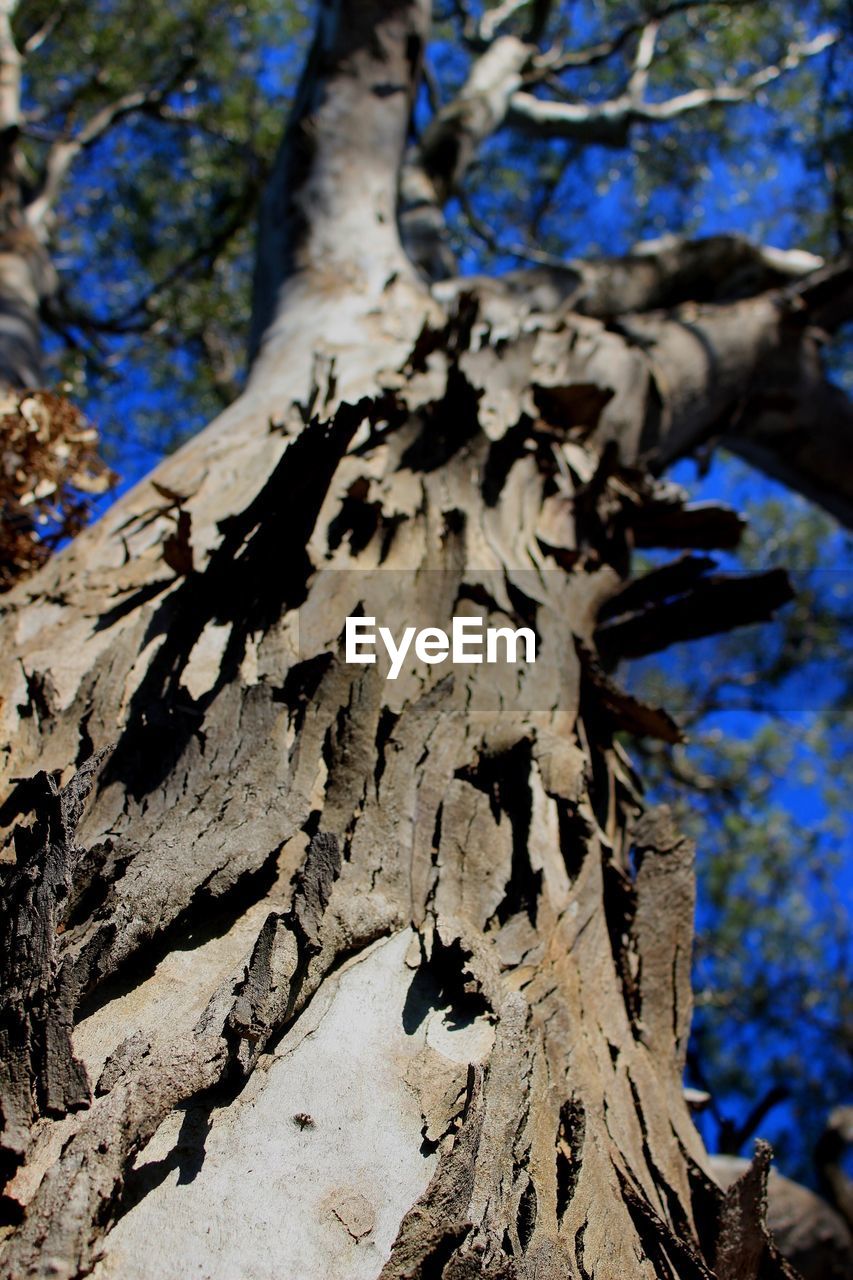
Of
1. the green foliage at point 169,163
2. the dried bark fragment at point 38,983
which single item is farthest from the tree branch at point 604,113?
the dried bark fragment at point 38,983

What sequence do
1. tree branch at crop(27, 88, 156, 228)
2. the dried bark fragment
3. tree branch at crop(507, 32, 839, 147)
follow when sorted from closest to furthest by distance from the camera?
the dried bark fragment
tree branch at crop(507, 32, 839, 147)
tree branch at crop(27, 88, 156, 228)

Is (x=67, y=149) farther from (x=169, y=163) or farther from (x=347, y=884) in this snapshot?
(x=347, y=884)

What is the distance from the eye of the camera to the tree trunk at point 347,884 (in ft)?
2.37

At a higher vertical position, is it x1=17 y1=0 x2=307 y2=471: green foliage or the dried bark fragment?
x1=17 y1=0 x2=307 y2=471: green foliage

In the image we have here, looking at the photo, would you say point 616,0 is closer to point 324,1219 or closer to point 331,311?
point 331,311

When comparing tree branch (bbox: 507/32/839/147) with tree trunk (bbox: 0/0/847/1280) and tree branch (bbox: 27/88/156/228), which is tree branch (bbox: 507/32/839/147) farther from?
tree trunk (bbox: 0/0/847/1280)

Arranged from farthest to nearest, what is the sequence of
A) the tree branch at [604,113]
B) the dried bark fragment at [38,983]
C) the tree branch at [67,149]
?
1. the tree branch at [67,149]
2. the tree branch at [604,113]
3. the dried bark fragment at [38,983]

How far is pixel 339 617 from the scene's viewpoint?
52.2 inches

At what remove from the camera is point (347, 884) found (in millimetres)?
974

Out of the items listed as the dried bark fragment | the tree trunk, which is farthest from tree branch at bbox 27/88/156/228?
the dried bark fragment

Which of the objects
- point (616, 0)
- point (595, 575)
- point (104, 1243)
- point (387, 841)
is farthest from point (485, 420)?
point (616, 0)

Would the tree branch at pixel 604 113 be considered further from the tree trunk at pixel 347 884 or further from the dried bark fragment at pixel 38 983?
the dried bark fragment at pixel 38 983

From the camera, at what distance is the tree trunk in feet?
2.37

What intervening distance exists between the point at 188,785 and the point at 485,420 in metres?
1.21
